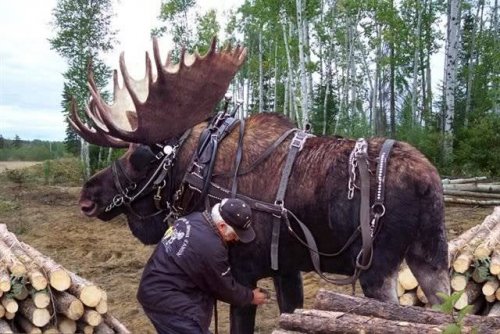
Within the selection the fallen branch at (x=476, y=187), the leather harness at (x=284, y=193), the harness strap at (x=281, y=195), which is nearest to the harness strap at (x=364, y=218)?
the leather harness at (x=284, y=193)

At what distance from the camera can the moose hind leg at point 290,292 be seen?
193 inches

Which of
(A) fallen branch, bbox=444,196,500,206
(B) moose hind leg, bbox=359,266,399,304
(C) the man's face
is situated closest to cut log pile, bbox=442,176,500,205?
(A) fallen branch, bbox=444,196,500,206

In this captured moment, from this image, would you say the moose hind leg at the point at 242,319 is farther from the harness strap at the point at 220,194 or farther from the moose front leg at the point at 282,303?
the harness strap at the point at 220,194

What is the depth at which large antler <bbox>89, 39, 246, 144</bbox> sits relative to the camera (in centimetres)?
471

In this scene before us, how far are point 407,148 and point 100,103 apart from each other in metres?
2.59

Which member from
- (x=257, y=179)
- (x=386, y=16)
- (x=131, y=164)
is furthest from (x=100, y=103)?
(x=386, y=16)

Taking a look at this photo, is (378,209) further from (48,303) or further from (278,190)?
(48,303)

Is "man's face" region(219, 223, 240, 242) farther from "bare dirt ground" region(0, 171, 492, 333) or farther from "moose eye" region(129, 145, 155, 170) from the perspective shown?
"bare dirt ground" region(0, 171, 492, 333)

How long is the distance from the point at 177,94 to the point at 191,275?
5.11ft

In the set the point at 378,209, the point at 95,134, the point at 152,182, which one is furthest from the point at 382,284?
the point at 95,134

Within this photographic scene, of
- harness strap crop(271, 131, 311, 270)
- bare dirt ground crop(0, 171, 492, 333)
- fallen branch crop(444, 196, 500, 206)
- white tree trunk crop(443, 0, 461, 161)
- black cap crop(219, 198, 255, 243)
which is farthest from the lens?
white tree trunk crop(443, 0, 461, 161)

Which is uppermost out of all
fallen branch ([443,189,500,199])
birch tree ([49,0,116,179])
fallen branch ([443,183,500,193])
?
birch tree ([49,0,116,179])

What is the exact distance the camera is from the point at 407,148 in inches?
154

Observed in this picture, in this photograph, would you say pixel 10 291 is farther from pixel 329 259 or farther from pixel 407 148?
pixel 407 148
